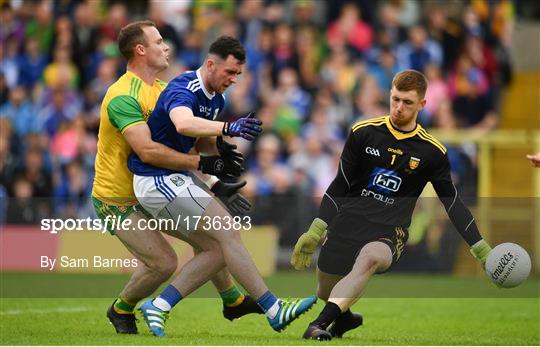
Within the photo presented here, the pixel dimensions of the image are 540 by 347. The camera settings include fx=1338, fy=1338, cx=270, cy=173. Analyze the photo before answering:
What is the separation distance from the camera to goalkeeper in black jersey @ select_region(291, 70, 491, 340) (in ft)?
32.9

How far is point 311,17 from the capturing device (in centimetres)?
2078

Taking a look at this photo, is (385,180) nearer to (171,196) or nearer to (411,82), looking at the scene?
(411,82)

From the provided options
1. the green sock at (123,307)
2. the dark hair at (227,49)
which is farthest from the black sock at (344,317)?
the dark hair at (227,49)

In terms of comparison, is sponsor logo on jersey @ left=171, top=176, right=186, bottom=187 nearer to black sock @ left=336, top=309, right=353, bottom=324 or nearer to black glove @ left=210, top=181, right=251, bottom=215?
black glove @ left=210, top=181, right=251, bottom=215

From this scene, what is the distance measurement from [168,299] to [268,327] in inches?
59.5

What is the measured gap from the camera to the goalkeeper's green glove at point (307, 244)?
9.91 m

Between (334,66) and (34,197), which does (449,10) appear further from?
(34,197)

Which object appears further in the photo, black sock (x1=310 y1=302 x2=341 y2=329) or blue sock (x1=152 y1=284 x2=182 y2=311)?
blue sock (x1=152 y1=284 x2=182 y2=311)

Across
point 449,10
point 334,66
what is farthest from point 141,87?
point 449,10

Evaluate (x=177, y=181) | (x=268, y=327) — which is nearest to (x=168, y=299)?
(x=177, y=181)

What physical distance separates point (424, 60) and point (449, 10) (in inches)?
52.7

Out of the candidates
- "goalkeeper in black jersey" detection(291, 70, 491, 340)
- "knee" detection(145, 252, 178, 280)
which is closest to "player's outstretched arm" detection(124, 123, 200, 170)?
"knee" detection(145, 252, 178, 280)

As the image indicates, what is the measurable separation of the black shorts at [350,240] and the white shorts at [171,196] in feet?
3.51

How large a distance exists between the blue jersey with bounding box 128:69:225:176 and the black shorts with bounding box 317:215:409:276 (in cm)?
127
